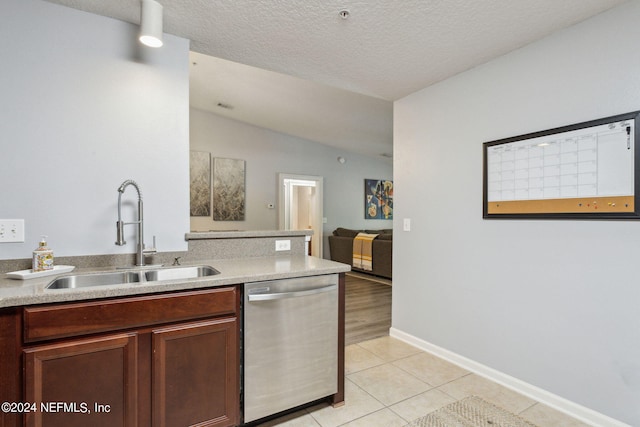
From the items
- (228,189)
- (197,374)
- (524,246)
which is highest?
(228,189)

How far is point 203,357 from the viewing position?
59.3 inches

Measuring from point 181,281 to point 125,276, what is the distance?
50 centimetres

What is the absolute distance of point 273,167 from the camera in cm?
652

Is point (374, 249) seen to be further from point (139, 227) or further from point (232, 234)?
point (139, 227)

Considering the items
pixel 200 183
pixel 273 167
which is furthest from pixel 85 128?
pixel 273 167

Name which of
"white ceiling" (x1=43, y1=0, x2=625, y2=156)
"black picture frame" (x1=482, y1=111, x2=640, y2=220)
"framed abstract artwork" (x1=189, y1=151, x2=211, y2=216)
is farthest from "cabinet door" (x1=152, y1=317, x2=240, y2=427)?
"framed abstract artwork" (x1=189, y1=151, x2=211, y2=216)

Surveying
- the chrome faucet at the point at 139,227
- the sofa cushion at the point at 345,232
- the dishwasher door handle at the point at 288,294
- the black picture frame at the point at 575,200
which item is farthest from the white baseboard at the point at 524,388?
the sofa cushion at the point at 345,232

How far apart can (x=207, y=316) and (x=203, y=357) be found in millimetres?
199

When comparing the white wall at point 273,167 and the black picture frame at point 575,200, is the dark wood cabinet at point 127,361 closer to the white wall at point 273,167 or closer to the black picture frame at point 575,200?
the black picture frame at point 575,200

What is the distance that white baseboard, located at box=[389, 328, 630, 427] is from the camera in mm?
1745

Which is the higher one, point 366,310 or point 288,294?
point 288,294

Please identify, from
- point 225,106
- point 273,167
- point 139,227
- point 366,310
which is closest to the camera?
point 139,227

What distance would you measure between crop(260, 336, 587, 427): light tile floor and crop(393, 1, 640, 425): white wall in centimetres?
17

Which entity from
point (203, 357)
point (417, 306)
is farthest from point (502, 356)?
point (203, 357)
